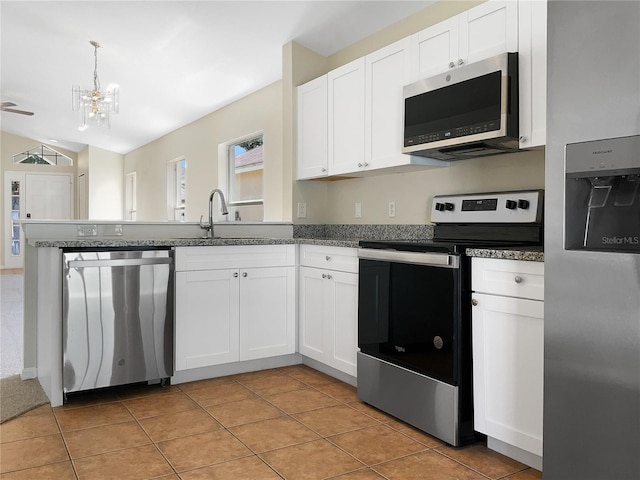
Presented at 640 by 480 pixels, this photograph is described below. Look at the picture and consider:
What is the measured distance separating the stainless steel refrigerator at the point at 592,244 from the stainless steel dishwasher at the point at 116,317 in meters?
2.12

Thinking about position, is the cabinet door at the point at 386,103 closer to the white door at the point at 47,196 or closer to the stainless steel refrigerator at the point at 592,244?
the stainless steel refrigerator at the point at 592,244

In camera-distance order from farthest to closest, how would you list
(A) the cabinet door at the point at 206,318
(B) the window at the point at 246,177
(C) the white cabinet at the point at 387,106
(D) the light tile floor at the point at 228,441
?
1. (B) the window at the point at 246,177
2. (A) the cabinet door at the point at 206,318
3. (C) the white cabinet at the point at 387,106
4. (D) the light tile floor at the point at 228,441

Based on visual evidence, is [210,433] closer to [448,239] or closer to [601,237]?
[448,239]

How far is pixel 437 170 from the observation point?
3.18m

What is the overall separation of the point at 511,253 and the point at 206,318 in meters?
1.92

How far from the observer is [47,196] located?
11742mm

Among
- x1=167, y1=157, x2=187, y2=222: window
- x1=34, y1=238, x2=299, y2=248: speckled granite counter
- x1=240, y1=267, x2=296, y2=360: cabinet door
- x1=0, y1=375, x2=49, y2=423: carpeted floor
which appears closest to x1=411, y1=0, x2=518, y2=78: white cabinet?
x1=34, y1=238, x2=299, y2=248: speckled granite counter

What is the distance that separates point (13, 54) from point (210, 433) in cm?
544

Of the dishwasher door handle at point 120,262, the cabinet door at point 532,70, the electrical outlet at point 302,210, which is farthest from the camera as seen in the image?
the electrical outlet at point 302,210

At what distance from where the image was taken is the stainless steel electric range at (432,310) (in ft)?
7.39

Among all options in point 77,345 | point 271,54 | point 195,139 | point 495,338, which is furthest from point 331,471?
point 195,139

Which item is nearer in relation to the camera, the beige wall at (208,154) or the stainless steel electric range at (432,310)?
the stainless steel electric range at (432,310)

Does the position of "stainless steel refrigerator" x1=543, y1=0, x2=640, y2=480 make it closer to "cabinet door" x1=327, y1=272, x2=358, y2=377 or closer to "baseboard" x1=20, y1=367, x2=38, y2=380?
"cabinet door" x1=327, y1=272, x2=358, y2=377

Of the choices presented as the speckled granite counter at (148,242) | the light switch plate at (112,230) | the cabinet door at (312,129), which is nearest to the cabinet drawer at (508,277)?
the speckled granite counter at (148,242)
